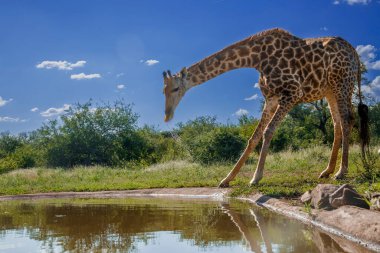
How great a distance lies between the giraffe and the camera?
29.2 feet

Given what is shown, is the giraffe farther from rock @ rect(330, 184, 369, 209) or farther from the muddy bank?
rock @ rect(330, 184, 369, 209)

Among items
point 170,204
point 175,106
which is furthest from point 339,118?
point 170,204

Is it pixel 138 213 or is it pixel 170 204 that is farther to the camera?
pixel 170 204

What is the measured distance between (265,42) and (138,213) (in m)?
4.47

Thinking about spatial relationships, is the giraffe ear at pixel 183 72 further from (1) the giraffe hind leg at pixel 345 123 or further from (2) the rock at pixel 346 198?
(2) the rock at pixel 346 198

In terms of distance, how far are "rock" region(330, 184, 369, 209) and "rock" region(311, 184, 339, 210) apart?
112 millimetres

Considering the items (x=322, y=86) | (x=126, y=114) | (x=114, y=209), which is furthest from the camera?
(x=126, y=114)

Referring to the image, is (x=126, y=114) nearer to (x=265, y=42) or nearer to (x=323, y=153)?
(x=323, y=153)

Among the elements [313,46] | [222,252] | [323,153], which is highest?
[313,46]

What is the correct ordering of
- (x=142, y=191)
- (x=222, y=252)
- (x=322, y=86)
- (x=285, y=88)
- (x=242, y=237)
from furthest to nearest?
(x=142, y=191) → (x=322, y=86) → (x=285, y=88) → (x=242, y=237) → (x=222, y=252)

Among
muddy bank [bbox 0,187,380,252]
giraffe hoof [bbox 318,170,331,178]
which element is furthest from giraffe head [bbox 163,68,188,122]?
giraffe hoof [bbox 318,170,331,178]

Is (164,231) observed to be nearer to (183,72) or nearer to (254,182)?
(254,182)

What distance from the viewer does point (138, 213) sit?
6953 mm

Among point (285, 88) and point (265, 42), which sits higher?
point (265, 42)
